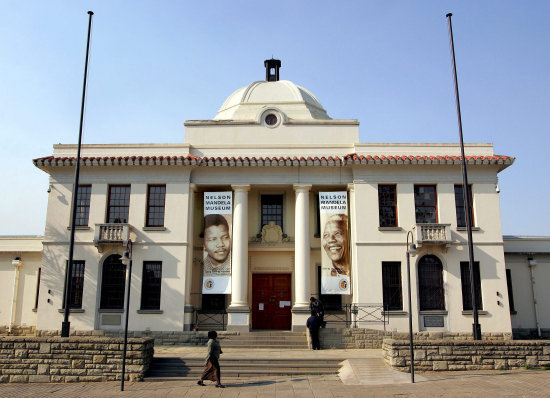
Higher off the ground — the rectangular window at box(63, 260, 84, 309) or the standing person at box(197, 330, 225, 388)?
the rectangular window at box(63, 260, 84, 309)

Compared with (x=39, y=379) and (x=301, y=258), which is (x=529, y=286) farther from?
(x=39, y=379)

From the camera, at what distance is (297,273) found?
22.3 metres

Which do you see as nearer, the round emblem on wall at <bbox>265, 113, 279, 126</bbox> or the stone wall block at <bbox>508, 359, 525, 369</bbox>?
the stone wall block at <bbox>508, 359, 525, 369</bbox>

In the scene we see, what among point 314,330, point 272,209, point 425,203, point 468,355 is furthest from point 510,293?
point 272,209

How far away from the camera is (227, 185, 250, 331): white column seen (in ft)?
71.1

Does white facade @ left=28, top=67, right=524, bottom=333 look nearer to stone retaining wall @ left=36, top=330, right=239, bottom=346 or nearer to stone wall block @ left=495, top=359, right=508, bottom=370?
stone retaining wall @ left=36, top=330, right=239, bottom=346

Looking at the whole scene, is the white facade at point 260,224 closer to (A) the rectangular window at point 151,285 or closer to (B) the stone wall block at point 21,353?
(A) the rectangular window at point 151,285

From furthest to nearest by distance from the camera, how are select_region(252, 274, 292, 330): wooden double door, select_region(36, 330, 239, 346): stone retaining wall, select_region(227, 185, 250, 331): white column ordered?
select_region(252, 274, 292, 330): wooden double door, select_region(227, 185, 250, 331): white column, select_region(36, 330, 239, 346): stone retaining wall

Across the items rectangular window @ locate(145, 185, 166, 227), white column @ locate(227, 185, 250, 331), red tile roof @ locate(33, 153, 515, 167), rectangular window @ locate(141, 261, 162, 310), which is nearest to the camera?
white column @ locate(227, 185, 250, 331)

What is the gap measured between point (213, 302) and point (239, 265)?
275cm

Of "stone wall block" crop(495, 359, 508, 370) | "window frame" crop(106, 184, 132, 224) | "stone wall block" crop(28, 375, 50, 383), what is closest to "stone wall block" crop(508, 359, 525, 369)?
"stone wall block" crop(495, 359, 508, 370)

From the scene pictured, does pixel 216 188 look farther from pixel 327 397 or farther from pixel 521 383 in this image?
pixel 521 383

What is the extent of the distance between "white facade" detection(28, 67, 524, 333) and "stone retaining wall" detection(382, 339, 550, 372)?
6163mm

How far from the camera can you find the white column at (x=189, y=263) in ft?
72.3
